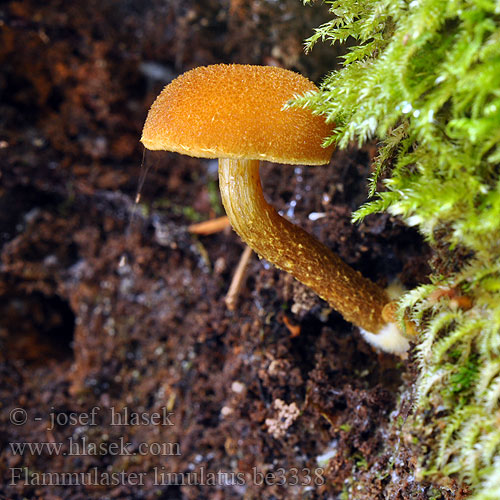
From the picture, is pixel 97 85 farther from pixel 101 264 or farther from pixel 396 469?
pixel 396 469

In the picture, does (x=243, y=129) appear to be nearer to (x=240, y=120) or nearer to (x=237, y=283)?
(x=240, y=120)

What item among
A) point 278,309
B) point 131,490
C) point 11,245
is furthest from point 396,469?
point 11,245

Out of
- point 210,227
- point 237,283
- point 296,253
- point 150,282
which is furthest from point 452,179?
point 150,282

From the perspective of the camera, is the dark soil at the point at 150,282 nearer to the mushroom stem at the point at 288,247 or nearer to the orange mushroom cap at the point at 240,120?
the mushroom stem at the point at 288,247

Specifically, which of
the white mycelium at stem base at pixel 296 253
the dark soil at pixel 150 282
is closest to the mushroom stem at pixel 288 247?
the white mycelium at stem base at pixel 296 253

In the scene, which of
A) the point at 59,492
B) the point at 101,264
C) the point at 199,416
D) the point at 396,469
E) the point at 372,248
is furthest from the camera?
the point at 101,264
